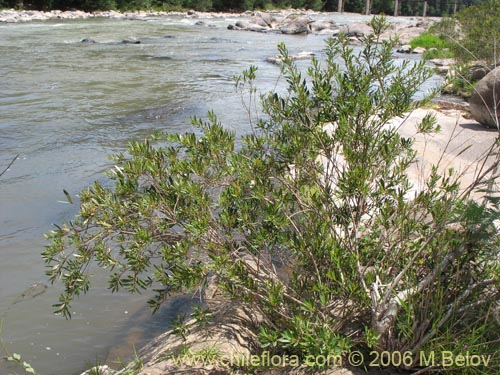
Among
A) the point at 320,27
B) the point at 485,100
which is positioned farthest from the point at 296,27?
the point at 485,100

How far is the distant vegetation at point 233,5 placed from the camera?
38.1 m

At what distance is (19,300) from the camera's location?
4480 millimetres

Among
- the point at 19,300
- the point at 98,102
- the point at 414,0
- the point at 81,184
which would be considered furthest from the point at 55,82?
the point at 414,0

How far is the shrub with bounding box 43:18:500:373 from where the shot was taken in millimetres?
2672

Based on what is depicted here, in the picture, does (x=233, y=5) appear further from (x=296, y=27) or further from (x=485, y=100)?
(x=485, y=100)

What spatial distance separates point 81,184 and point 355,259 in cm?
508

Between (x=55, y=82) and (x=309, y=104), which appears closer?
(x=309, y=104)

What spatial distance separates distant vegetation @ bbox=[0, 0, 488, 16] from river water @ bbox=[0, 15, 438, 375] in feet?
42.5

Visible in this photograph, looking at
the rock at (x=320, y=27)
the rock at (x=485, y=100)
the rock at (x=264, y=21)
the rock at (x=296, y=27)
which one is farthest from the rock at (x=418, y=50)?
the rock at (x=264, y=21)

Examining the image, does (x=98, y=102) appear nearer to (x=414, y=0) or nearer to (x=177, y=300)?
(x=177, y=300)

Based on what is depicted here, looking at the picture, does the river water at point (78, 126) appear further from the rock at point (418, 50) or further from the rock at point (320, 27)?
the rock at point (320, 27)

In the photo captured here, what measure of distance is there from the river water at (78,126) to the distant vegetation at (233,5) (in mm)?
12968

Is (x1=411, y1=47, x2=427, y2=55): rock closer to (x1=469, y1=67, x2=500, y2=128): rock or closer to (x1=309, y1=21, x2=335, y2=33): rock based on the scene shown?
(x1=309, y1=21, x2=335, y2=33): rock

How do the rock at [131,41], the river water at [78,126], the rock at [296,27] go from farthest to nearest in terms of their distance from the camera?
the rock at [296,27] → the rock at [131,41] → the river water at [78,126]
